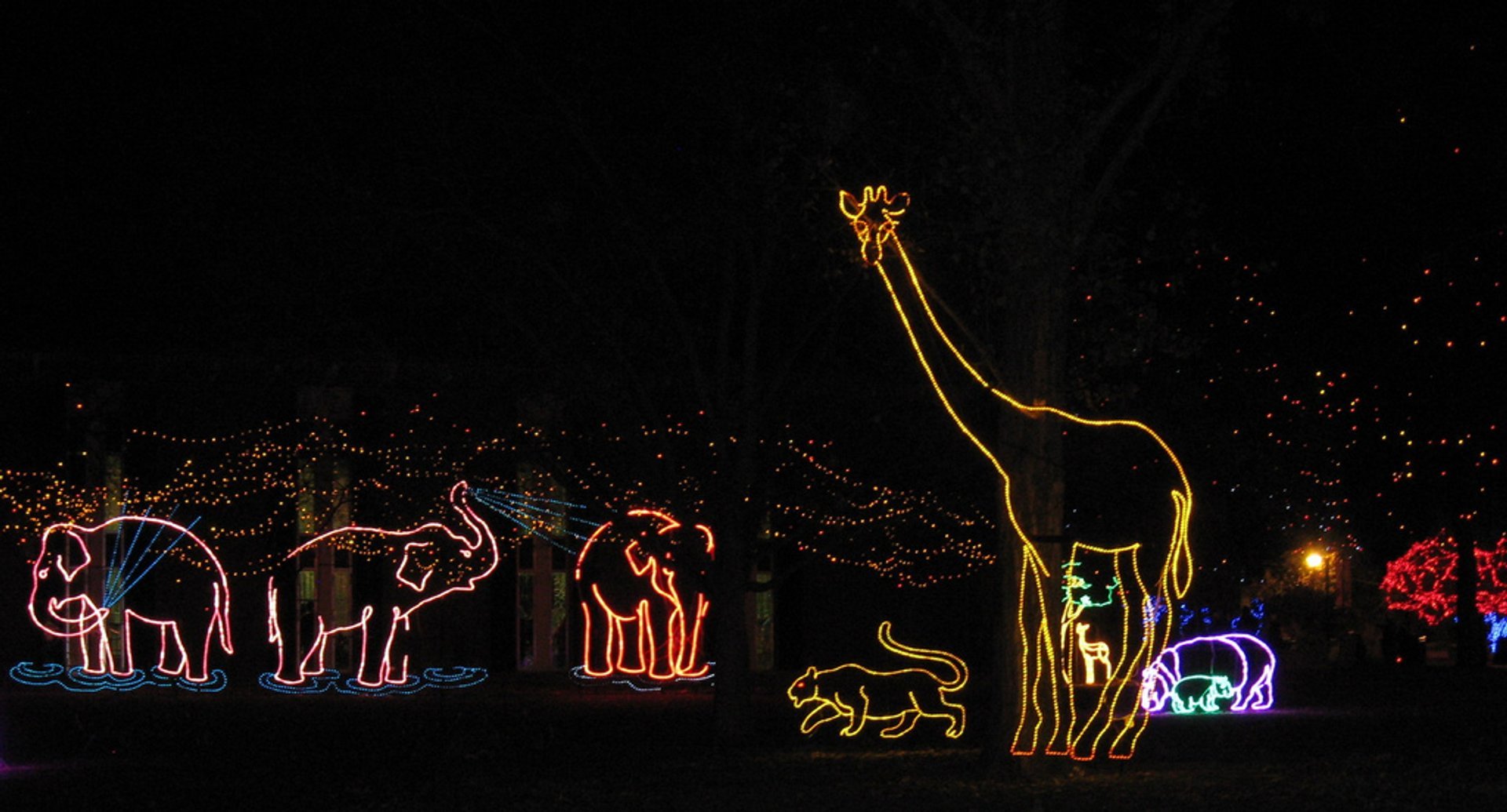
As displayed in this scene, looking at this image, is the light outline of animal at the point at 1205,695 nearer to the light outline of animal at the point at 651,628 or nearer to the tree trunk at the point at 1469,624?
the light outline of animal at the point at 651,628

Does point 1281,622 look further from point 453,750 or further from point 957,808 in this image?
point 957,808

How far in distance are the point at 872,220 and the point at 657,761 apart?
552 cm

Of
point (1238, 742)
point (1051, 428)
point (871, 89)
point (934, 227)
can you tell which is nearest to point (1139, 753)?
point (1238, 742)

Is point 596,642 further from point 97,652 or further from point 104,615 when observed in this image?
point 104,615

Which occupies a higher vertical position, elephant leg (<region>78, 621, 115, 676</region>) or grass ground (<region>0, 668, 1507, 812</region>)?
elephant leg (<region>78, 621, 115, 676</region>)

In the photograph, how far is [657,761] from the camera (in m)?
16.2

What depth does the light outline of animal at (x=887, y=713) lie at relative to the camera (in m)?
18.0

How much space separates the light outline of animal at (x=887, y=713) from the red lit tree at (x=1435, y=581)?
3341cm

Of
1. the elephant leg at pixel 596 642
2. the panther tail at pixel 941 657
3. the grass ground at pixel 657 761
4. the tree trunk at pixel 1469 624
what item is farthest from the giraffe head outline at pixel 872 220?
the tree trunk at pixel 1469 624

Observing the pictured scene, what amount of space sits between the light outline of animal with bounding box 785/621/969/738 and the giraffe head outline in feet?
18.1

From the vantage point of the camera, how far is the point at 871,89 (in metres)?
15.0

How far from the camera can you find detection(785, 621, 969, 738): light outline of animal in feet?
59.0

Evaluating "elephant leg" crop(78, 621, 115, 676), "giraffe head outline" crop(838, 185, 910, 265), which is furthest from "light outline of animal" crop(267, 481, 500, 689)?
"giraffe head outline" crop(838, 185, 910, 265)

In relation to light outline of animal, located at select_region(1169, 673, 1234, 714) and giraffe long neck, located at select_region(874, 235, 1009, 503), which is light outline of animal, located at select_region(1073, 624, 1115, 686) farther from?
giraffe long neck, located at select_region(874, 235, 1009, 503)
